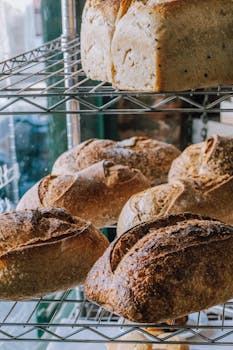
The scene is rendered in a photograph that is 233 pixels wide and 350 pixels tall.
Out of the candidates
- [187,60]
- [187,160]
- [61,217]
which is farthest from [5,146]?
[187,60]

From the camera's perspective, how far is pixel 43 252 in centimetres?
124

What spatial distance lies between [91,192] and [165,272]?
1.69 ft

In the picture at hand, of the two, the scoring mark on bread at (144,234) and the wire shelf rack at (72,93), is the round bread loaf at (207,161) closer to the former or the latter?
the wire shelf rack at (72,93)

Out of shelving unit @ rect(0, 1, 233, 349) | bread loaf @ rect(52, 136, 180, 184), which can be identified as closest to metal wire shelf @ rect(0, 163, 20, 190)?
shelving unit @ rect(0, 1, 233, 349)

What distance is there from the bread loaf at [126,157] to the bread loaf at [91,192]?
14 centimetres

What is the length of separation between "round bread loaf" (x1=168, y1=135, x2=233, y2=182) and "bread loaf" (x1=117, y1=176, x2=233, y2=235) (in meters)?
0.05

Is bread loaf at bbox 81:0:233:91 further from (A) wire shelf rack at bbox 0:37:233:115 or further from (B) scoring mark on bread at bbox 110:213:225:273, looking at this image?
→ (B) scoring mark on bread at bbox 110:213:225:273

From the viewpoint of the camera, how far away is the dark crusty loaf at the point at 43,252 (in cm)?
123

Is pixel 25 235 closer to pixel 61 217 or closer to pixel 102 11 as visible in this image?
pixel 61 217

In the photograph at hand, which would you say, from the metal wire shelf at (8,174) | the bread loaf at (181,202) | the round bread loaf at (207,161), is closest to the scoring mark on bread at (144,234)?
the bread loaf at (181,202)

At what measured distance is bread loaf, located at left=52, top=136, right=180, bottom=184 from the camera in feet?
5.97

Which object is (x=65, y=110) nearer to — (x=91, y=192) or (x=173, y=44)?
(x=91, y=192)

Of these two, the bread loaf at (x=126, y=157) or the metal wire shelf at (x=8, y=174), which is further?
the metal wire shelf at (x=8, y=174)

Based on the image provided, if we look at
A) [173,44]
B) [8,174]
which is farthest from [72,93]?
[8,174]
